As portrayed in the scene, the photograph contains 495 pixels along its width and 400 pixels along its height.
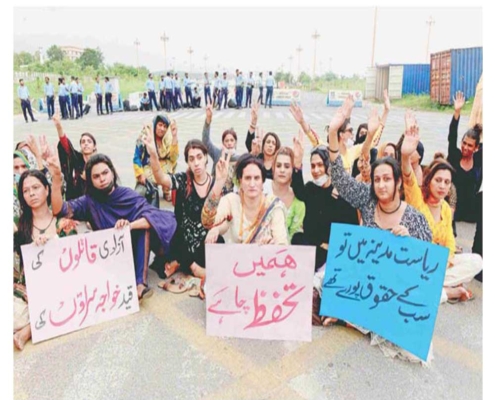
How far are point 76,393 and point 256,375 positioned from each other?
3.19 feet

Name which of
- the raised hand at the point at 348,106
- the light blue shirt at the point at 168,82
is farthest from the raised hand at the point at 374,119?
the light blue shirt at the point at 168,82

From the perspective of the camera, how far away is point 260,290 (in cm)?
267

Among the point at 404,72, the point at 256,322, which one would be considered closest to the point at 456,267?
the point at 256,322

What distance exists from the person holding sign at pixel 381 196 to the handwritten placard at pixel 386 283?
0.45 ft

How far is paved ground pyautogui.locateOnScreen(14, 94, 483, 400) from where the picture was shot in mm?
2281

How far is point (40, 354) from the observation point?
8.48 ft

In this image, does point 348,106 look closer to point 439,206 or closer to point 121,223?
point 439,206

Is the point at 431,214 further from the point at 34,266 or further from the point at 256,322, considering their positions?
the point at 34,266

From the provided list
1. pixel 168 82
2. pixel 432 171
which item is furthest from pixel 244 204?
pixel 168 82

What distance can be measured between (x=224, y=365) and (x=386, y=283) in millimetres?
1075

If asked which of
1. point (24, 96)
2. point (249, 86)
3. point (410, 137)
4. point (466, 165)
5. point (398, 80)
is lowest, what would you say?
point (466, 165)

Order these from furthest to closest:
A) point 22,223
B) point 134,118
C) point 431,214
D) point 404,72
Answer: point 404,72 → point 134,118 → point 431,214 → point 22,223

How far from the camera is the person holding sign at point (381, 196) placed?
2.67 m

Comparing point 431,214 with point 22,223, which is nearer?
point 22,223
